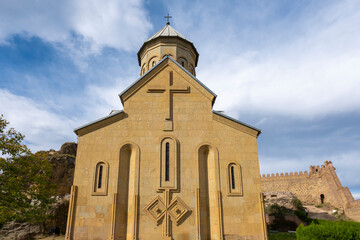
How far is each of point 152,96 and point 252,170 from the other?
6.27 metres

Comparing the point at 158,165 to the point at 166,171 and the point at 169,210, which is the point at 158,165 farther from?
the point at 169,210

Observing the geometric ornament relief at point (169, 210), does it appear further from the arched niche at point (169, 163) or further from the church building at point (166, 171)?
the arched niche at point (169, 163)

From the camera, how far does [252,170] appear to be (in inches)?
481

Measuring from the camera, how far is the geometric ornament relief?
37.2 feet

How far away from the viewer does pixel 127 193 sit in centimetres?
1187

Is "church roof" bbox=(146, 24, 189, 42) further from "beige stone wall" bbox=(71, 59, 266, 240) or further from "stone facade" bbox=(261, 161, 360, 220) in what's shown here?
"stone facade" bbox=(261, 161, 360, 220)

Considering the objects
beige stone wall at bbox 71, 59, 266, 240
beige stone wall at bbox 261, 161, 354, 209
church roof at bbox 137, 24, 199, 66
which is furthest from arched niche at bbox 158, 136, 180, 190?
beige stone wall at bbox 261, 161, 354, 209

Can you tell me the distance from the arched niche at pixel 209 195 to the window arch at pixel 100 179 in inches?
167

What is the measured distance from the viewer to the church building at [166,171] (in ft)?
36.8

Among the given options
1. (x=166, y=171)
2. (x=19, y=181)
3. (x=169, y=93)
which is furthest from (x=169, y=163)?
(x=19, y=181)

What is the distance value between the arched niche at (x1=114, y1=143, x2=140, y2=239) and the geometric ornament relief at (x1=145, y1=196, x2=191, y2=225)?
0.74 m

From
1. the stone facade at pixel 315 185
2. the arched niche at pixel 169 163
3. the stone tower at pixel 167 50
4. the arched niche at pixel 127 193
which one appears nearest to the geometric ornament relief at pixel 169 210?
the arched niche at pixel 169 163

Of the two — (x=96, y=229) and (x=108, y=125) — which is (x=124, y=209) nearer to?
(x=96, y=229)

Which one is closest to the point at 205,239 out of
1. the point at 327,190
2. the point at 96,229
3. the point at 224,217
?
the point at 224,217
